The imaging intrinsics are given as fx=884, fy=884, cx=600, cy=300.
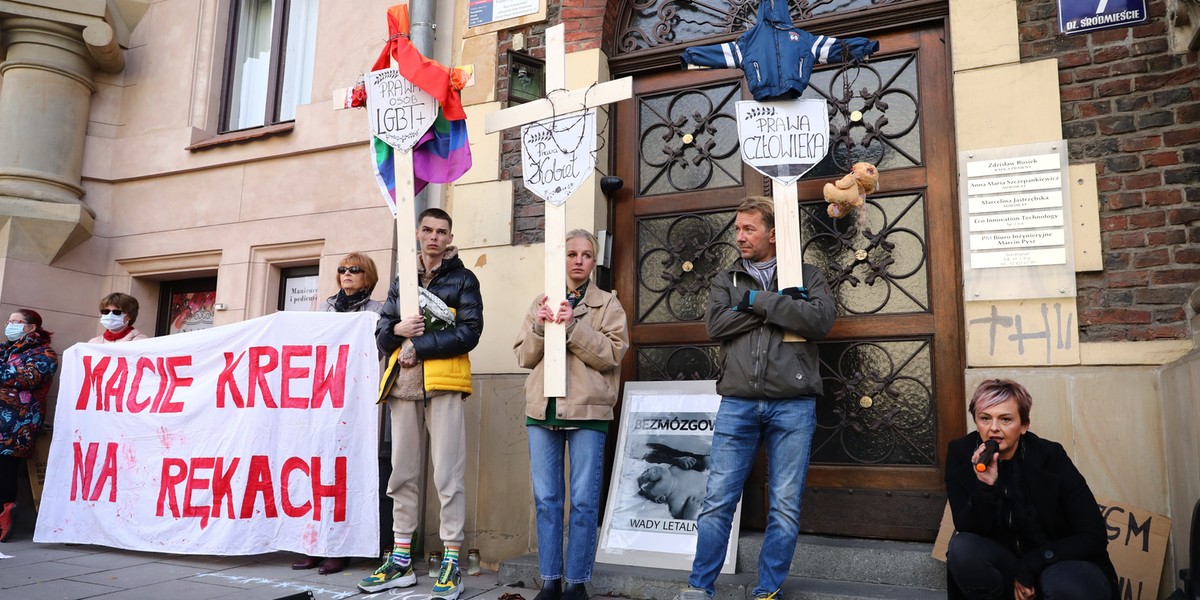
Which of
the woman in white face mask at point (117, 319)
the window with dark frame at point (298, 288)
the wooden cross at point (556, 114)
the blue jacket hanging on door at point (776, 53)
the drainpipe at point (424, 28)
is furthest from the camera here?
the window with dark frame at point (298, 288)

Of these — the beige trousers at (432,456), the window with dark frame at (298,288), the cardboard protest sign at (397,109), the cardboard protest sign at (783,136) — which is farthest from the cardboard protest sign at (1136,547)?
the window with dark frame at (298,288)

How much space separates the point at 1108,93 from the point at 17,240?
795 centimetres

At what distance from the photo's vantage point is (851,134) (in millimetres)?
5457

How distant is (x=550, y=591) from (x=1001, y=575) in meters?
2.10

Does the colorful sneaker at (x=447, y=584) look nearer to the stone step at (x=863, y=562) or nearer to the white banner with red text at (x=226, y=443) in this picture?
the white banner with red text at (x=226, y=443)

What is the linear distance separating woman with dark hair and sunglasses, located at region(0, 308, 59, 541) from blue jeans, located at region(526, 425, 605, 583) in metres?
4.48

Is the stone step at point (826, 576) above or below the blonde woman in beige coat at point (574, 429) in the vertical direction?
below

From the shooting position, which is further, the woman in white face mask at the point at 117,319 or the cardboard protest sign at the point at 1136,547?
the woman in white face mask at the point at 117,319

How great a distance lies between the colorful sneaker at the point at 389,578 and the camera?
4719mm

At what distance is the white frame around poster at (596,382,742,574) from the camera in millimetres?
4922

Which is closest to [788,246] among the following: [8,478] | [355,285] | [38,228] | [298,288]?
[355,285]

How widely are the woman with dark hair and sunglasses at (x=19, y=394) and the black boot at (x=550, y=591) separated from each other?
4.60 metres

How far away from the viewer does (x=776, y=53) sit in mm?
4613

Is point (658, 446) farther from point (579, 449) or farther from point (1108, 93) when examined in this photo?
point (1108, 93)
